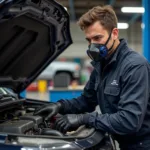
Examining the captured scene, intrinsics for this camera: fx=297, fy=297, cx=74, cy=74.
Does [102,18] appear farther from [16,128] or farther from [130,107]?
[16,128]

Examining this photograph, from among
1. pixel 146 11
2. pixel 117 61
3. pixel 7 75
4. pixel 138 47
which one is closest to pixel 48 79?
pixel 138 47

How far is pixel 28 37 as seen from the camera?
105 inches

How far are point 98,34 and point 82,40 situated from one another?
1503cm

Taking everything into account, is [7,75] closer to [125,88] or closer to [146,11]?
[125,88]

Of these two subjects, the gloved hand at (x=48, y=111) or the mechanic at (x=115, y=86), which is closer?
the mechanic at (x=115, y=86)

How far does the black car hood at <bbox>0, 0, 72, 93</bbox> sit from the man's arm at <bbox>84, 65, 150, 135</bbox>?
0.83 meters

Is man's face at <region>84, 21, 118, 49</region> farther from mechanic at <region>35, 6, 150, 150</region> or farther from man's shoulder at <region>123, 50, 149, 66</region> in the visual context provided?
man's shoulder at <region>123, 50, 149, 66</region>

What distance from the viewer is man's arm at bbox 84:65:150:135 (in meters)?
1.88

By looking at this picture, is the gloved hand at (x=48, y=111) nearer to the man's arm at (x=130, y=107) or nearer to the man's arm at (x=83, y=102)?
the man's arm at (x=83, y=102)

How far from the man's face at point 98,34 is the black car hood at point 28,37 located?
415 millimetres

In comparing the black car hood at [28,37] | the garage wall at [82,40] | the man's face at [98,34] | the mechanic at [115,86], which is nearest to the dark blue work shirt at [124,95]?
the mechanic at [115,86]

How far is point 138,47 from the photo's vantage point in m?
17.0

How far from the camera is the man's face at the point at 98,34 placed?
2.05 m

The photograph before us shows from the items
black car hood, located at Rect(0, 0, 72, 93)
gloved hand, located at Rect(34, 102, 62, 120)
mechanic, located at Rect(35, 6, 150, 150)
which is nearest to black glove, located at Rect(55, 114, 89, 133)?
mechanic, located at Rect(35, 6, 150, 150)
